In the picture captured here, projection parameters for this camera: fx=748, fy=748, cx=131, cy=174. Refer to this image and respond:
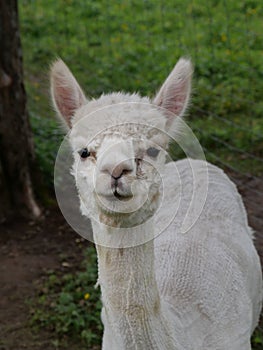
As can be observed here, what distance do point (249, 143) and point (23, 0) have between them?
474 cm

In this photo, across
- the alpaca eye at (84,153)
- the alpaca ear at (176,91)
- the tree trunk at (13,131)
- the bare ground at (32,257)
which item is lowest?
the bare ground at (32,257)

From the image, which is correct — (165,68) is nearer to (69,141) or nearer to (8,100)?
(8,100)

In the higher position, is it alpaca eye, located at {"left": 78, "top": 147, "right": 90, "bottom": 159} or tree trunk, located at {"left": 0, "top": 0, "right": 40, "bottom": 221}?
alpaca eye, located at {"left": 78, "top": 147, "right": 90, "bottom": 159}

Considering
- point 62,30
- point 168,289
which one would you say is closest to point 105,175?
point 168,289

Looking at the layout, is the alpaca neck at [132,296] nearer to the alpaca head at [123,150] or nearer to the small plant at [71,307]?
the alpaca head at [123,150]

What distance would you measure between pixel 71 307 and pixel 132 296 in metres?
1.91

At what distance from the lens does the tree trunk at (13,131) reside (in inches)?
207

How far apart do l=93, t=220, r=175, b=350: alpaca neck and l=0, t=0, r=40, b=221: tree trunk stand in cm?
276

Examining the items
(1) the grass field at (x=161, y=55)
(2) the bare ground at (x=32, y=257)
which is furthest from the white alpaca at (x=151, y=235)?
(1) the grass field at (x=161, y=55)

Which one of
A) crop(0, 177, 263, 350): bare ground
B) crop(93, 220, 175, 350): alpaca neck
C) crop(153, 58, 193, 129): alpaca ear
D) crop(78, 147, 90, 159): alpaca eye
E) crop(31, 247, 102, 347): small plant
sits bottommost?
crop(0, 177, 263, 350): bare ground

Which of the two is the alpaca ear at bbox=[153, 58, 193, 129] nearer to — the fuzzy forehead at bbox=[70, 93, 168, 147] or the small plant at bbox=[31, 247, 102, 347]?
the fuzzy forehead at bbox=[70, 93, 168, 147]

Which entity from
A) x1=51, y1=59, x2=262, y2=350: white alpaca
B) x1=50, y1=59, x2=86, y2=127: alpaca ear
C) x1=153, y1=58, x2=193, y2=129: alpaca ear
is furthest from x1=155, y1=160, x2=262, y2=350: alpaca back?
x1=50, y1=59, x2=86, y2=127: alpaca ear

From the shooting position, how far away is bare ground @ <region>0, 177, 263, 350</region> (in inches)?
175

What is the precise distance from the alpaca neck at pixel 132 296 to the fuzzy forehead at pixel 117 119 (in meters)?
0.36
